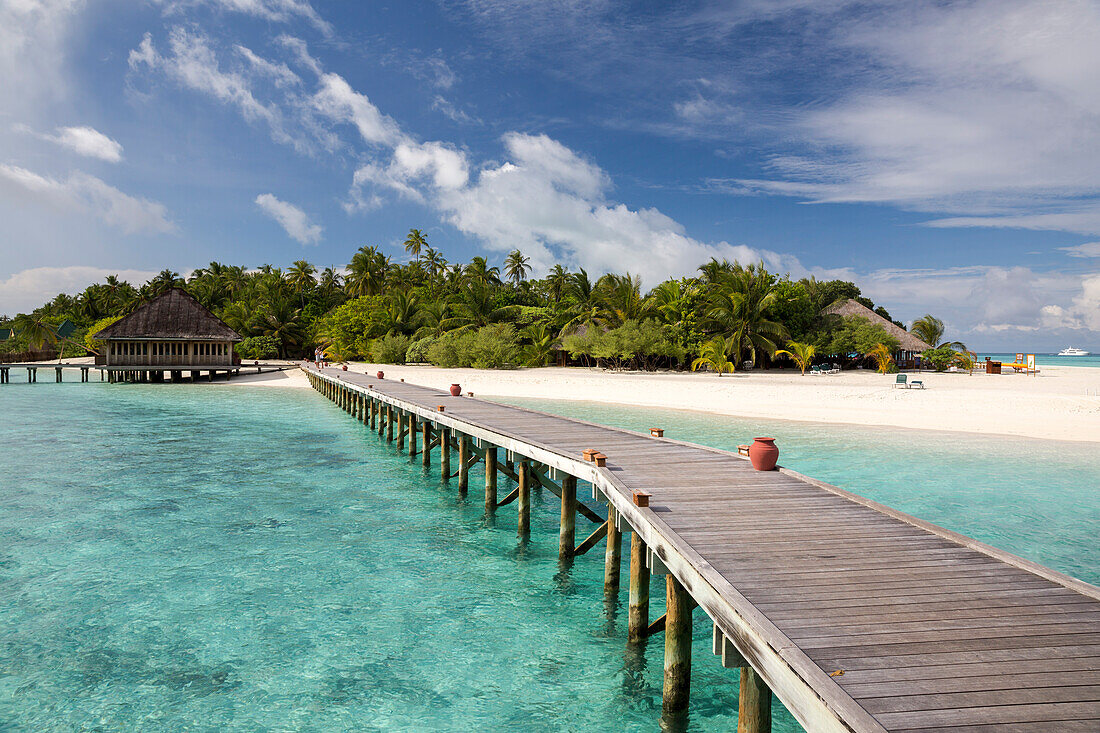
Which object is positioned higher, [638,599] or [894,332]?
[894,332]

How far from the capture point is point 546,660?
6.12 metres

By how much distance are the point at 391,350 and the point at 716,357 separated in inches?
942

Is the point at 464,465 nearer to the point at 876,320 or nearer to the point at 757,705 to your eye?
the point at 757,705

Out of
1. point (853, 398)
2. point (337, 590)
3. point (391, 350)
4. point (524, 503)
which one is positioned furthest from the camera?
point (391, 350)

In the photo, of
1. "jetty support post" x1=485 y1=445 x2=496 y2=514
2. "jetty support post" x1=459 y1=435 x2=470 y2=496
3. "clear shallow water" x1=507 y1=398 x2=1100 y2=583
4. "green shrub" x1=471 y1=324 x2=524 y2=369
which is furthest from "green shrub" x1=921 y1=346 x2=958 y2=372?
"jetty support post" x1=485 y1=445 x2=496 y2=514

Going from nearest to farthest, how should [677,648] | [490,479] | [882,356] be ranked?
[677,648] → [490,479] → [882,356]

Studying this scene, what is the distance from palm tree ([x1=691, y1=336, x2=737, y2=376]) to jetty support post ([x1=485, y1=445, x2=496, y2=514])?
2771 cm

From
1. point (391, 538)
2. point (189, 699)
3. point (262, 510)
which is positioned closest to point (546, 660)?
point (189, 699)

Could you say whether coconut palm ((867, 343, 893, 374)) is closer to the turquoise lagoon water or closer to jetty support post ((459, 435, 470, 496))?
the turquoise lagoon water

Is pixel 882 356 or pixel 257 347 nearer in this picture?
pixel 882 356

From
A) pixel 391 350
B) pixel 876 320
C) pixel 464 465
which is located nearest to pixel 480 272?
Answer: pixel 391 350

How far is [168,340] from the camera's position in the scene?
40.3 meters

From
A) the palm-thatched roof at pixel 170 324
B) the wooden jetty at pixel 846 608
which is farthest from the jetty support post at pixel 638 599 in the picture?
the palm-thatched roof at pixel 170 324

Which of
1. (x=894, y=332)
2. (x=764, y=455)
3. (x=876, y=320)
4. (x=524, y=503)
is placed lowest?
(x=524, y=503)
